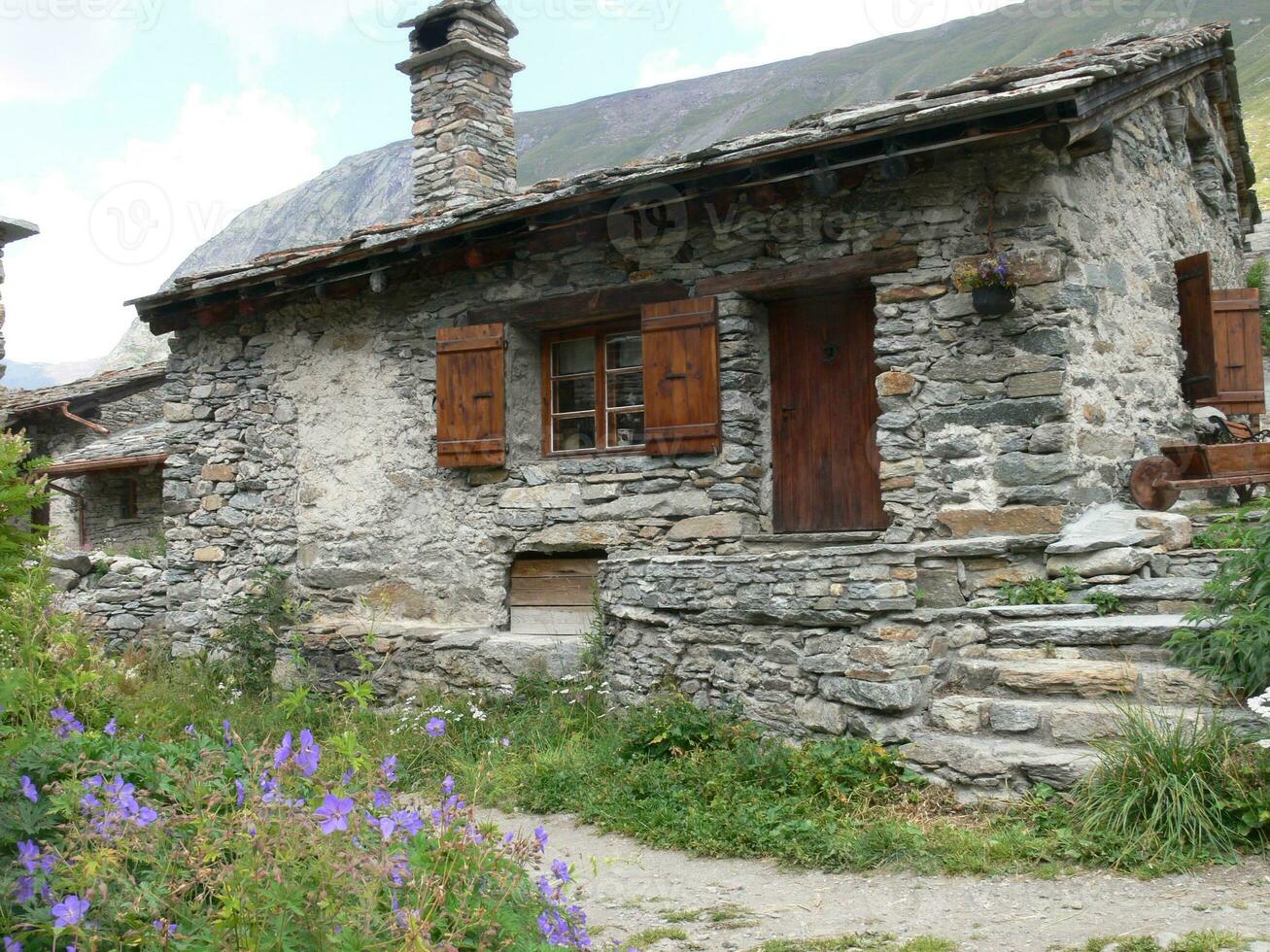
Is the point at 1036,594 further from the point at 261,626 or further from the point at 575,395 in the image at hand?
the point at 261,626

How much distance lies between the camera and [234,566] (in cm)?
910

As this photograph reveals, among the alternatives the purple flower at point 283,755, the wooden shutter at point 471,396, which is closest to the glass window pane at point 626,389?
the wooden shutter at point 471,396

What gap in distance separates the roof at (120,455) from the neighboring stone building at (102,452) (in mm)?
13

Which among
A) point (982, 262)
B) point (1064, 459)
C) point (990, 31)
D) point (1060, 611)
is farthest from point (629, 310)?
point (990, 31)

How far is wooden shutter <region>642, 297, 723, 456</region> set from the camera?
7219 millimetres

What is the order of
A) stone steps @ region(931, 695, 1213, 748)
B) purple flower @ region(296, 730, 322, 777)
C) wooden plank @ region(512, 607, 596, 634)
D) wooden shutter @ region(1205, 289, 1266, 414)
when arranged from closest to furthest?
purple flower @ region(296, 730, 322, 777) < stone steps @ region(931, 695, 1213, 748) < wooden plank @ region(512, 607, 596, 634) < wooden shutter @ region(1205, 289, 1266, 414)

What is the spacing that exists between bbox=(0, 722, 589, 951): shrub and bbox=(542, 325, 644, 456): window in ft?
16.6

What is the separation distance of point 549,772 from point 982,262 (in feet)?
11.7

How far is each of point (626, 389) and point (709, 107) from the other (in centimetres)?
6975

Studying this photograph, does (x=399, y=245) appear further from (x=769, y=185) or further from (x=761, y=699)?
(x=761, y=699)

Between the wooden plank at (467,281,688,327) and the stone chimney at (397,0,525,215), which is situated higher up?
the stone chimney at (397,0,525,215)

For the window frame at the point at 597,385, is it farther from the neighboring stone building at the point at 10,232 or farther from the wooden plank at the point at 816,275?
the neighboring stone building at the point at 10,232

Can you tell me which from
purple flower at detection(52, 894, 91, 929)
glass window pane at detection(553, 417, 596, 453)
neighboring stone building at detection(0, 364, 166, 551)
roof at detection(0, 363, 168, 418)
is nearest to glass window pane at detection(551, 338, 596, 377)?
glass window pane at detection(553, 417, 596, 453)

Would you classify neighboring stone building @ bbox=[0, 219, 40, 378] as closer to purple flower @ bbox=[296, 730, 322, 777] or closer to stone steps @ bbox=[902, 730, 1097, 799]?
purple flower @ bbox=[296, 730, 322, 777]
